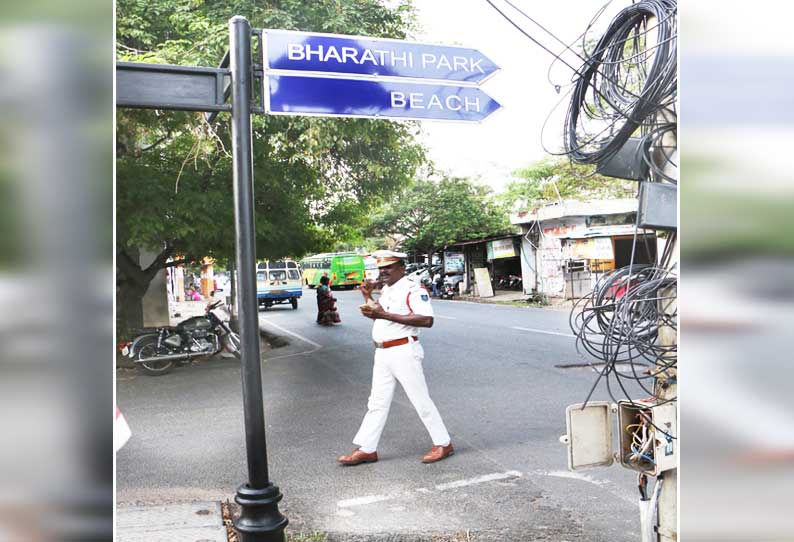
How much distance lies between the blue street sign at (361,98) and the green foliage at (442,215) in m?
27.2

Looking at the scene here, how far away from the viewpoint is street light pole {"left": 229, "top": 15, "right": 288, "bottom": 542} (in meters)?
3.60

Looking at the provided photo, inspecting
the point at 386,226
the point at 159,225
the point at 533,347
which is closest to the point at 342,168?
the point at 159,225

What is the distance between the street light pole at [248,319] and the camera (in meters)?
3.60

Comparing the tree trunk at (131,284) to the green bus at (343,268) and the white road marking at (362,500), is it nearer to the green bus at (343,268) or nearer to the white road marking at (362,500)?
the white road marking at (362,500)

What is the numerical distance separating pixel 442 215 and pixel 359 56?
29626 mm

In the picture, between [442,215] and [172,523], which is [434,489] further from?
[442,215]

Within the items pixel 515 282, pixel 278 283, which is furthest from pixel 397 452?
pixel 515 282

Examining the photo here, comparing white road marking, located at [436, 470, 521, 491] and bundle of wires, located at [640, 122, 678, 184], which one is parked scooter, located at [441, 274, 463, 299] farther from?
bundle of wires, located at [640, 122, 678, 184]

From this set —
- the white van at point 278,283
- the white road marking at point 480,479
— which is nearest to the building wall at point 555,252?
the white van at point 278,283

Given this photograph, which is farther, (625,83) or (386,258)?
(386,258)

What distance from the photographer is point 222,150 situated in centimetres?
913

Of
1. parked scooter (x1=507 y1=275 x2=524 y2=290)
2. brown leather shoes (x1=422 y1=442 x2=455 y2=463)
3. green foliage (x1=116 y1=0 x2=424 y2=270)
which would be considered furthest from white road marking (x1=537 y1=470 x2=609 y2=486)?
parked scooter (x1=507 y1=275 x2=524 y2=290)
